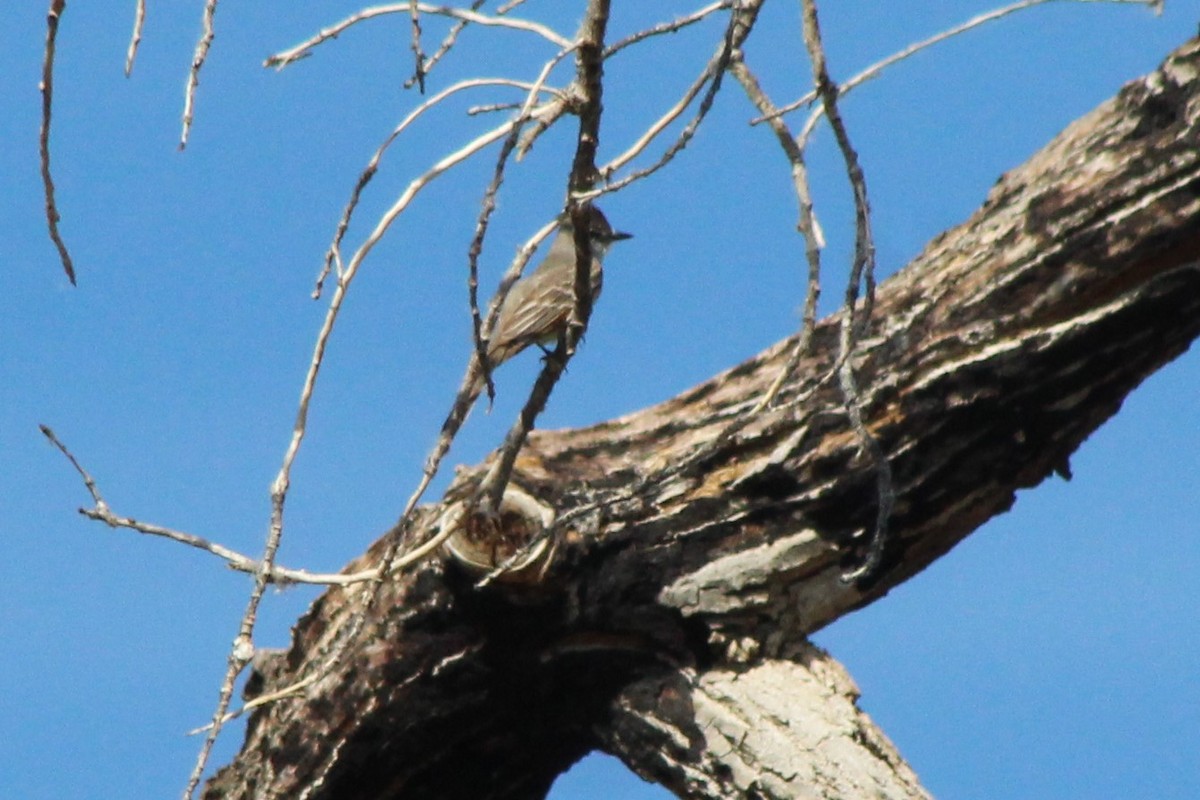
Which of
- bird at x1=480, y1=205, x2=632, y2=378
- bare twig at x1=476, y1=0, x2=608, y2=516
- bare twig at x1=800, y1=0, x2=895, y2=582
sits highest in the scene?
bird at x1=480, y1=205, x2=632, y2=378

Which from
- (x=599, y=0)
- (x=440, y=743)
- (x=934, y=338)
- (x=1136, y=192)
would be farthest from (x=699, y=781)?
(x=599, y=0)

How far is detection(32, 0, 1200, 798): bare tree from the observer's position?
4074mm

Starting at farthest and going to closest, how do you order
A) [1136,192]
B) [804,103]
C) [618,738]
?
[618,738], [1136,192], [804,103]

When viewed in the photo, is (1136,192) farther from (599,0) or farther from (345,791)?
(345,791)

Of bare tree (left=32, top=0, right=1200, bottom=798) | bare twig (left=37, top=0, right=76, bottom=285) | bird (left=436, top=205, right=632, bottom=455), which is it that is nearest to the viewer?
bare twig (left=37, top=0, right=76, bottom=285)

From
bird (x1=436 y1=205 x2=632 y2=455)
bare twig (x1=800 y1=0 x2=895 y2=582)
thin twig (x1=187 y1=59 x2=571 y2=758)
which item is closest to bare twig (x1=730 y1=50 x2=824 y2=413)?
bare twig (x1=800 y1=0 x2=895 y2=582)

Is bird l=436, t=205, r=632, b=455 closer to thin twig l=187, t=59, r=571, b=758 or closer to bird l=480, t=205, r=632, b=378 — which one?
bird l=480, t=205, r=632, b=378

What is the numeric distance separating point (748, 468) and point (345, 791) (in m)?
1.45

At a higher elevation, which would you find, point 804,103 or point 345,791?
point 345,791

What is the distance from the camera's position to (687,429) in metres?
4.50

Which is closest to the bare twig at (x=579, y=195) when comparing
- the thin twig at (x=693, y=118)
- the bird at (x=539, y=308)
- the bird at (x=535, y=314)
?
the thin twig at (x=693, y=118)

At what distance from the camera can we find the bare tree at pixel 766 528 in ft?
13.4

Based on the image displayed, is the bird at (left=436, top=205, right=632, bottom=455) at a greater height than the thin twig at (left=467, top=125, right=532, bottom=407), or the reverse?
the bird at (left=436, top=205, right=632, bottom=455)

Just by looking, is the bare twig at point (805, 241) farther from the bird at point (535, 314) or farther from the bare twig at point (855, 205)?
the bird at point (535, 314)
